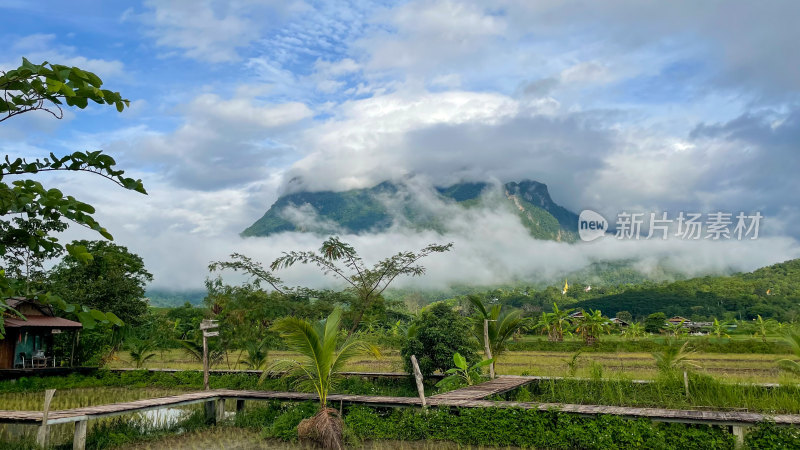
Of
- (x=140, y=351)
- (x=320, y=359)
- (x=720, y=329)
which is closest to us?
(x=320, y=359)

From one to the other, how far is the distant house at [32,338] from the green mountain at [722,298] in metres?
60.7

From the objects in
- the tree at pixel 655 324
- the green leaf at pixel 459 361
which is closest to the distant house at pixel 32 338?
the green leaf at pixel 459 361

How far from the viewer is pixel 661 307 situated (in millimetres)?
72812

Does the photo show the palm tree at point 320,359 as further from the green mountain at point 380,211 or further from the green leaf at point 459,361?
the green mountain at point 380,211

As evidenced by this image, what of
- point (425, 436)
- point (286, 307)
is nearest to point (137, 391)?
point (286, 307)

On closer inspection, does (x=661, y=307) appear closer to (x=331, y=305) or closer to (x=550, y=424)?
(x=331, y=305)

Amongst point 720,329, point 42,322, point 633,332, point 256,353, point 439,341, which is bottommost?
point 633,332

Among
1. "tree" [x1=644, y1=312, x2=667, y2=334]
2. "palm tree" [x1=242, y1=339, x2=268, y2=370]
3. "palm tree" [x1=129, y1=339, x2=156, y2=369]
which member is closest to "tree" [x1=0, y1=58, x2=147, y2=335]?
"palm tree" [x1=242, y1=339, x2=268, y2=370]

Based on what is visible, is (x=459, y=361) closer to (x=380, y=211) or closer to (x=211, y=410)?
(x=211, y=410)

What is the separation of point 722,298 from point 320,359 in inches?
2886

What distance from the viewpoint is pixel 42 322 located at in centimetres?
1934

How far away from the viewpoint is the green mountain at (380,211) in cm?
17800

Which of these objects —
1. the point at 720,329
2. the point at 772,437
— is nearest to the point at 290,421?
the point at 772,437

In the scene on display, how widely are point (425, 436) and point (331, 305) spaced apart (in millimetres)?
11145
